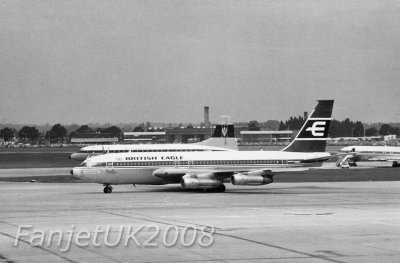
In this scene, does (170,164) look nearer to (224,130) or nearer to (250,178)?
(250,178)

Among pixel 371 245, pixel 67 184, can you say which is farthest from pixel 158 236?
pixel 67 184

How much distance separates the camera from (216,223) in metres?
30.3

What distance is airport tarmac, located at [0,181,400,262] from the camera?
21656 millimetres

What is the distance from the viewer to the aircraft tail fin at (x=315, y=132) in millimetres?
55969

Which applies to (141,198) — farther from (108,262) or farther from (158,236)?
(108,262)

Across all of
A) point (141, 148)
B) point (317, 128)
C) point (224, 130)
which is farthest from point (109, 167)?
point (224, 130)

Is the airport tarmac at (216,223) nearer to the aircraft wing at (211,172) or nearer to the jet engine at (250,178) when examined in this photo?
the jet engine at (250,178)

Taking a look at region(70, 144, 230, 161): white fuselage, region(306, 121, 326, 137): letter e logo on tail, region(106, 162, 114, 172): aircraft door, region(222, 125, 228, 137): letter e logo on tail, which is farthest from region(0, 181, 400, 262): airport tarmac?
region(222, 125, 228, 137): letter e logo on tail

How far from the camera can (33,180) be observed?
6900cm

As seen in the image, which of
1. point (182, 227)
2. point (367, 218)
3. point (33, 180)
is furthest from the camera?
point (33, 180)

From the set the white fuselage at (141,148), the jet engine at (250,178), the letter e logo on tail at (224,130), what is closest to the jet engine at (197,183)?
the jet engine at (250,178)

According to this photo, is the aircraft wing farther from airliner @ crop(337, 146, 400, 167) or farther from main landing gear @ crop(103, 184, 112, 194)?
airliner @ crop(337, 146, 400, 167)

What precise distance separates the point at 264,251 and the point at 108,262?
4744mm

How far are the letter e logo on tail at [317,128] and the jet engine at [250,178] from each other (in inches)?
255
